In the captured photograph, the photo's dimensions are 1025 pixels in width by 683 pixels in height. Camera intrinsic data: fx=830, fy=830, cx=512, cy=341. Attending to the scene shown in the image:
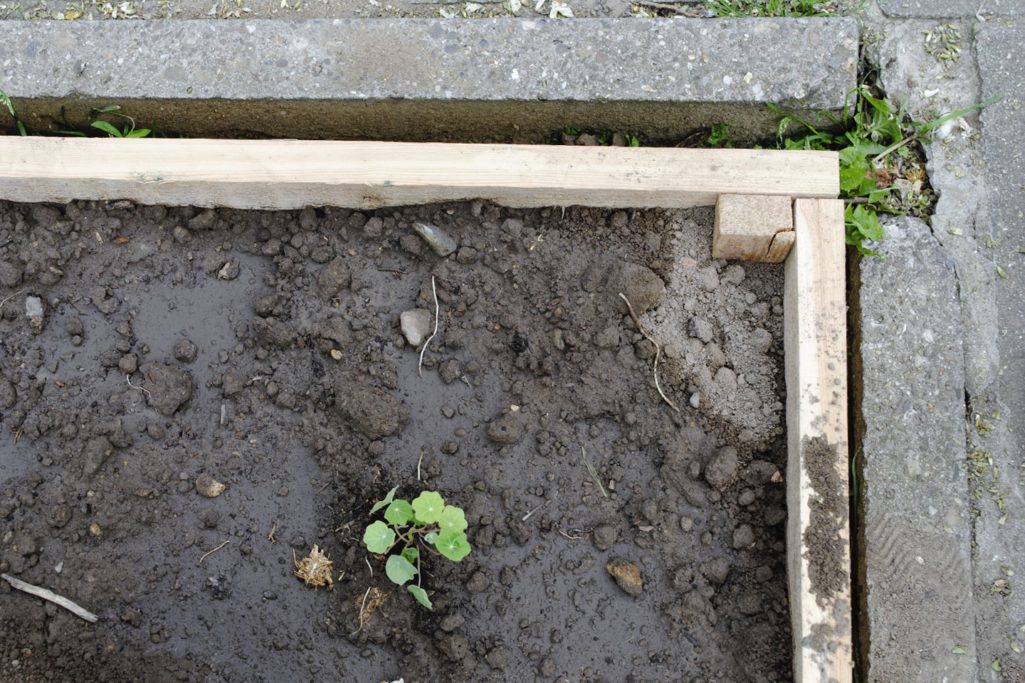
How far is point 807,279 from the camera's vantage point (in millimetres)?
2117

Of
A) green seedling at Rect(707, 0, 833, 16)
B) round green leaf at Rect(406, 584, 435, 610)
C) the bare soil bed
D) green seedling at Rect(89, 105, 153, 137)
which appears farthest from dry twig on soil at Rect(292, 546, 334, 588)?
green seedling at Rect(707, 0, 833, 16)

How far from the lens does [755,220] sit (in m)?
2.14

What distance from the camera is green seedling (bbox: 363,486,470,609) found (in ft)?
6.66

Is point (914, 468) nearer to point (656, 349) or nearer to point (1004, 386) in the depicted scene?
point (1004, 386)

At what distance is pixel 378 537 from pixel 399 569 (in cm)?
10

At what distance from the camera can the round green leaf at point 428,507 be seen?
203cm

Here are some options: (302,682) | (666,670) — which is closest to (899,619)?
(666,670)

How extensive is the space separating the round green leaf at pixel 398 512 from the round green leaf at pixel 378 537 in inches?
1.0

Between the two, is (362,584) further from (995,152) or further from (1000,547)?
(995,152)

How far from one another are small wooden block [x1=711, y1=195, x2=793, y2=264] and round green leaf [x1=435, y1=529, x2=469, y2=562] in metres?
→ 1.02

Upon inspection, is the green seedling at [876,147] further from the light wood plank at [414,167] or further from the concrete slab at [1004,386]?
the light wood plank at [414,167]

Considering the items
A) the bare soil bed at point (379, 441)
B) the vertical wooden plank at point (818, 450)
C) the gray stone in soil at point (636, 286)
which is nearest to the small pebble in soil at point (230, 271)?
the bare soil bed at point (379, 441)

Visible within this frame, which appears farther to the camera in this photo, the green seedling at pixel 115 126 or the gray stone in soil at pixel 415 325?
the green seedling at pixel 115 126

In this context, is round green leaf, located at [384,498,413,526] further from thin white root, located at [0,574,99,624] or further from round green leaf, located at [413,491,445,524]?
thin white root, located at [0,574,99,624]
